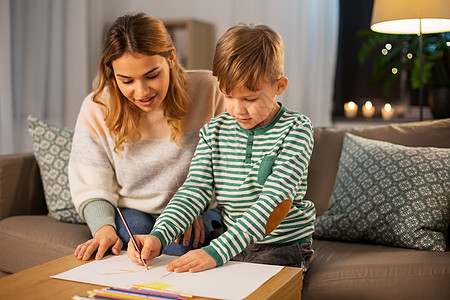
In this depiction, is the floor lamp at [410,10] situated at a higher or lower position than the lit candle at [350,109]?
higher

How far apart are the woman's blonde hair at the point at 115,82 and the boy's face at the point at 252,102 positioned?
1.17ft

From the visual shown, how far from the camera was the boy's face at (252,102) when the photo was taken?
1.23 m

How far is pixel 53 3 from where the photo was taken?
3.48 metres

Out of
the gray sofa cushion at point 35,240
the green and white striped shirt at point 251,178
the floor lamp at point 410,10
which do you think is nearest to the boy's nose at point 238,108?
the green and white striped shirt at point 251,178

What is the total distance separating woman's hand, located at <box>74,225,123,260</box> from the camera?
122 cm

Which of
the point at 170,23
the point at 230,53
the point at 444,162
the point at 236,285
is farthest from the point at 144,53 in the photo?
the point at 170,23

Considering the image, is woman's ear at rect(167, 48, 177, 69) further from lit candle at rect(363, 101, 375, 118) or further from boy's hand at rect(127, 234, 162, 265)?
lit candle at rect(363, 101, 375, 118)

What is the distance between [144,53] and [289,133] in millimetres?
468

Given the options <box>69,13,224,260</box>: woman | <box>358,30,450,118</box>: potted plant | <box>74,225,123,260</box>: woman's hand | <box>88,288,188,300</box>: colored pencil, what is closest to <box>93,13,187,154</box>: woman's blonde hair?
<box>69,13,224,260</box>: woman

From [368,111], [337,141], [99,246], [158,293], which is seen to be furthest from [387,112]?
[158,293]

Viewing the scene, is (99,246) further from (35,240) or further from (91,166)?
(35,240)

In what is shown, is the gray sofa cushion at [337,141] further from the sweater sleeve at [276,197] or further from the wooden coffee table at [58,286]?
the wooden coffee table at [58,286]

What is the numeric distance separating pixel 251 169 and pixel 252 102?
0.17 meters

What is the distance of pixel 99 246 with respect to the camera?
1260 mm
